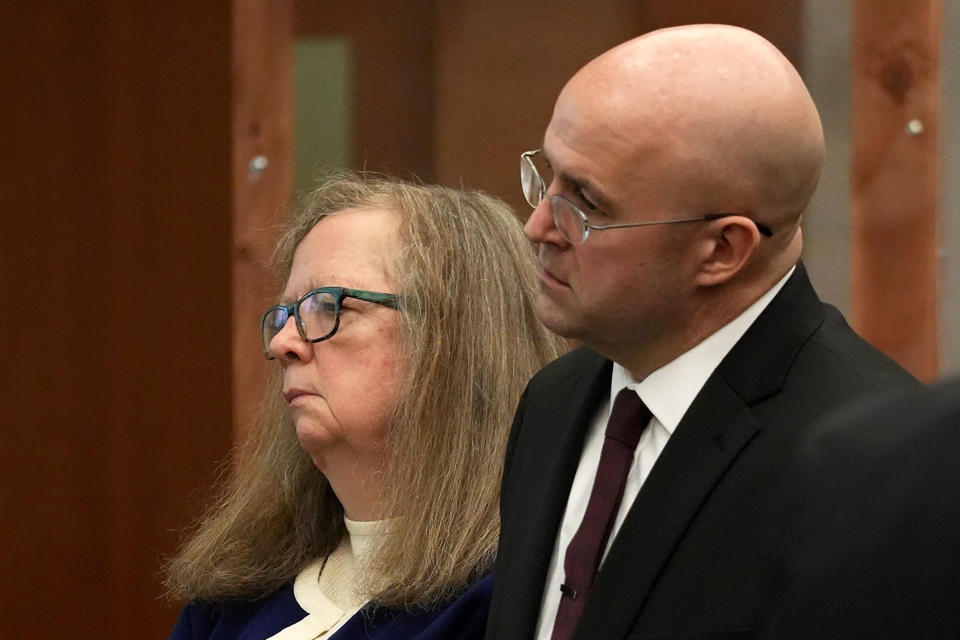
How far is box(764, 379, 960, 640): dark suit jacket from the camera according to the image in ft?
1.85

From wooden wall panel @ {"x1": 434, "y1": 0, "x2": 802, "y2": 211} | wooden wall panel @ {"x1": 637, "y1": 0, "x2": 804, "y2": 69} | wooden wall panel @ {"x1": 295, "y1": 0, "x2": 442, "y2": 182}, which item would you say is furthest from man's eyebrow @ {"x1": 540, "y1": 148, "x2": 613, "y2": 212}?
wooden wall panel @ {"x1": 295, "y1": 0, "x2": 442, "y2": 182}

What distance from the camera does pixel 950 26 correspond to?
8.55ft

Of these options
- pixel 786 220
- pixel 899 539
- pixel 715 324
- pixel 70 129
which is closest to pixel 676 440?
pixel 715 324

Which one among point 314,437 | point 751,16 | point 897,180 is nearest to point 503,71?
point 751,16

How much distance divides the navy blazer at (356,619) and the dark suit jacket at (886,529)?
1642mm

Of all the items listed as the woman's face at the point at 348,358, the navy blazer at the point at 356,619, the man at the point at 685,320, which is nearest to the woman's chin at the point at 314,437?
the woman's face at the point at 348,358

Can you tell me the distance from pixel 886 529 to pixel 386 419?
181cm

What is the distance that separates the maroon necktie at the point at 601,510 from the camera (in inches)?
65.4

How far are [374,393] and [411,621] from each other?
15.4 inches

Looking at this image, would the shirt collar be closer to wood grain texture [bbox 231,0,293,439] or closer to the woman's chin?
the woman's chin

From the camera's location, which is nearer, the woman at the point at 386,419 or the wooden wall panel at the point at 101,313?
the woman at the point at 386,419

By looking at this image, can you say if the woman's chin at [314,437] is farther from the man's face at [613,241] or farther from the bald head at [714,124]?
the bald head at [714,124]

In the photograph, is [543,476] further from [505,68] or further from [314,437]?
[505,68]

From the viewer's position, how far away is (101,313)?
4062 mm
